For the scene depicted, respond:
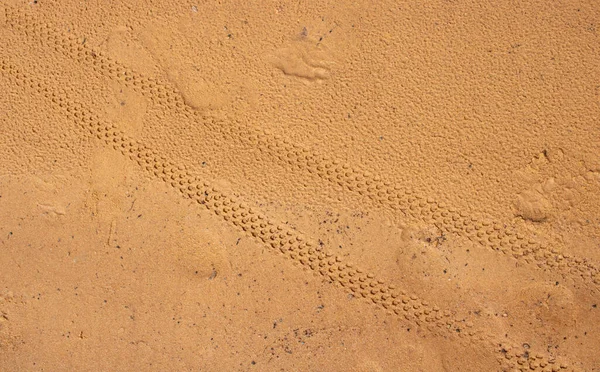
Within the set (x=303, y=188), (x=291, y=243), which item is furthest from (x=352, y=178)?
(x=291, y=243)

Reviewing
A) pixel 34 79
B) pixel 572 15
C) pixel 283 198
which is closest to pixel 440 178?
pixel 283 198

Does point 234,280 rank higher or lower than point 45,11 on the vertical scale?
lower

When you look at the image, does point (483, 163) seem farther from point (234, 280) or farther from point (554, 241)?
point (234, 280)

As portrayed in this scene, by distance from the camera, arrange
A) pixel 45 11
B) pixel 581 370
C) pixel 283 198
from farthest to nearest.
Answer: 1. pixel 45 11
2. pixel 283 198
3. pixel 581 370

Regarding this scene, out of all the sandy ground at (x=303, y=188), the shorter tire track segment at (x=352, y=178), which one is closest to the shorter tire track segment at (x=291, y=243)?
the sandy ground at (x=303, y=188)

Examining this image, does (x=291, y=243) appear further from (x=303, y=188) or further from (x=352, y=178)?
(x=352, y=178)

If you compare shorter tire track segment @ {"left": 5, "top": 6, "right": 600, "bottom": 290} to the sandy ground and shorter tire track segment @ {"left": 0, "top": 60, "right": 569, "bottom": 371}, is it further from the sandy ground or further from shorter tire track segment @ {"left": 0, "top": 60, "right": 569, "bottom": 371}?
shorter tire track segment @ {"left": 0, "top": 60, "right": 569, "bottom": 371}

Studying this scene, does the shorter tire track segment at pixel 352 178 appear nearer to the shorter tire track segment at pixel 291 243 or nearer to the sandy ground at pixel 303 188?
the sandy ground at pixel 303 188
